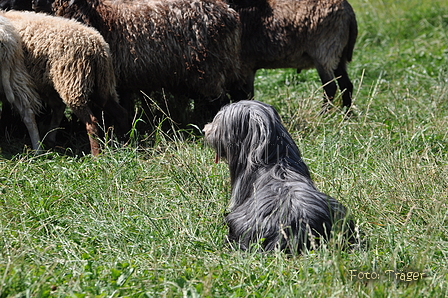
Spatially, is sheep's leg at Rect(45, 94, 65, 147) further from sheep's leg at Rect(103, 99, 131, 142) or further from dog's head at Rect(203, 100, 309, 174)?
dog's head at Rect(203, 100, 309, 174)

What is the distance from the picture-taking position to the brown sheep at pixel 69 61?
562 centimetres

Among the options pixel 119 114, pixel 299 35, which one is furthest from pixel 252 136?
pixel 299 35

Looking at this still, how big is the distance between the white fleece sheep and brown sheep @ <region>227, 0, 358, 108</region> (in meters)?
2.90

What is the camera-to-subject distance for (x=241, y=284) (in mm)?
3182

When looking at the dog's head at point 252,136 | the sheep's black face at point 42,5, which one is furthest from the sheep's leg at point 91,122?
the dog's head at point 252,136

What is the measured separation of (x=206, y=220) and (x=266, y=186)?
568mm

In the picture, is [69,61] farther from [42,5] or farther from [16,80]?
[42,5]

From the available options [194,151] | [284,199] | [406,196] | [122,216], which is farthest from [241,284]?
[194,151]

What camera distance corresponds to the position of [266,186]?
3896 millimetres

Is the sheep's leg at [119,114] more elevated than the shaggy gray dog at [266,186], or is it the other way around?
the shaggy gray dog at [266,186]

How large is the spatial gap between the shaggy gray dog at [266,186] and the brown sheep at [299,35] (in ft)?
11.8

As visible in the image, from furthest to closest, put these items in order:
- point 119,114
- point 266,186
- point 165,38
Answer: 1. point 165,38
2. point 119,114
3. point 266,186

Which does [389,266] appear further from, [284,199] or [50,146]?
[50,146]

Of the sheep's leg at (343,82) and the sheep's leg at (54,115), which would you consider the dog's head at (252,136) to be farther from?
the sheep's leg at (343,82)
